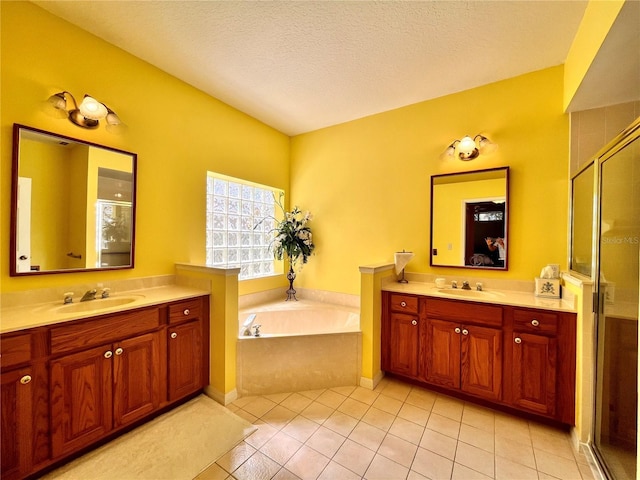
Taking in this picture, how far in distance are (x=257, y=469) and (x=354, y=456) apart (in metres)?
0.58

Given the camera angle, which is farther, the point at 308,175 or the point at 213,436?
the point at 308,175

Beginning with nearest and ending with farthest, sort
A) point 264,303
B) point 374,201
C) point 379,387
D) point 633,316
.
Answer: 1. point 633,316
2. point 379,387
3. point 374,201
4. point 264,303

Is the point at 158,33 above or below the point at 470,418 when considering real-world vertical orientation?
above

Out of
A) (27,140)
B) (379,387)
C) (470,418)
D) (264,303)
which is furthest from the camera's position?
(264,303)

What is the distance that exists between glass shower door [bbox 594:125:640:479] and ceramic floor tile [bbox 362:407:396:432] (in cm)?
118

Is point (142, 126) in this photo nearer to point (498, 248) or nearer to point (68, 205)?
point (68, 205)

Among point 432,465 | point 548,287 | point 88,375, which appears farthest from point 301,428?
point 548,287

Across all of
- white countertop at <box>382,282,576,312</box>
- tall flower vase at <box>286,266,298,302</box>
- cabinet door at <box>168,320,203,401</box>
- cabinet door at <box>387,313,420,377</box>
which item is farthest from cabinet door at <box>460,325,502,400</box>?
cabinet door at <box>168,320,203,401</box>

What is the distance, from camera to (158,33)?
6.10 feet

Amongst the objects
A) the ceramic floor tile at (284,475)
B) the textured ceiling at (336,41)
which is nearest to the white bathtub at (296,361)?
the ceramic floor tile at (284,475)

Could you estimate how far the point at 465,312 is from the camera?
6.74ft

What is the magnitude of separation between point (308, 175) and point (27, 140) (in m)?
2.56

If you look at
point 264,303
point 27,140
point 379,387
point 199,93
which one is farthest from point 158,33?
point 379,387

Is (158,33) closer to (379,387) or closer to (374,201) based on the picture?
(374,201)
